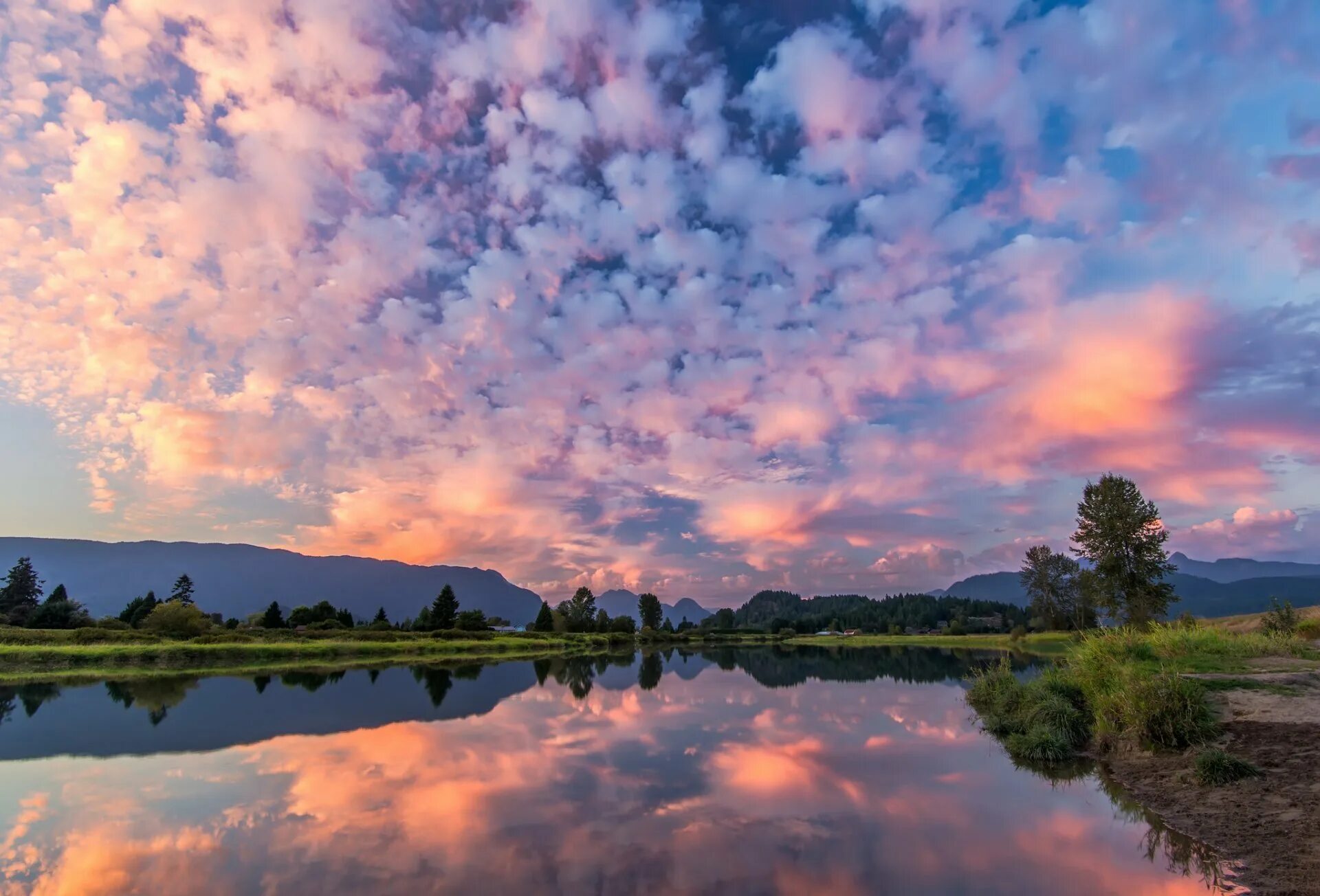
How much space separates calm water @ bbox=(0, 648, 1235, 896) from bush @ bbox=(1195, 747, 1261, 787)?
169 cm

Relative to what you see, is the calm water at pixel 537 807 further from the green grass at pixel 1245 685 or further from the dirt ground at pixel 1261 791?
the green grass at pixel 1245 685

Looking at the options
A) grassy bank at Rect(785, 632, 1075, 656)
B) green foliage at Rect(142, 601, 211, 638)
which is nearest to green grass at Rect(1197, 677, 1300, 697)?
grassy bank at Rect(785, 632, 1075, 656)

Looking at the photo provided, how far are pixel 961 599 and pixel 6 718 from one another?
21094 cm

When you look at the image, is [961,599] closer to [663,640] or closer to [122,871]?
[663,640]

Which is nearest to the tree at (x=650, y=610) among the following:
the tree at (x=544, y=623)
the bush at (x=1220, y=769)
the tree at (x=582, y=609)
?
the tree at (x=582, y=609)

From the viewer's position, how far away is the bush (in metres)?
12.6

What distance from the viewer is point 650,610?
14875 cm

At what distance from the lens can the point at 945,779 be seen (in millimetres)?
16156

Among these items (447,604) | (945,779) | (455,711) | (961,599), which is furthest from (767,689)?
(961,599)

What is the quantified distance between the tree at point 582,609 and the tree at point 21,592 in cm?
7780

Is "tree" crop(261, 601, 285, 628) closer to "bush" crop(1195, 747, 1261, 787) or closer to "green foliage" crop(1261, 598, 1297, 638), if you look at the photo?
"bush" crop(1195, 747, 1261, 787)

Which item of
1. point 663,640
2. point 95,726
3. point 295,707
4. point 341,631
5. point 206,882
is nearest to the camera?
point 206,882

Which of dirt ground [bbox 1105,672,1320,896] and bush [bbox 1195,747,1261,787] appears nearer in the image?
dirt ground [bbox 1105,672,1320,896]

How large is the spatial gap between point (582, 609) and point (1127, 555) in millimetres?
104793
